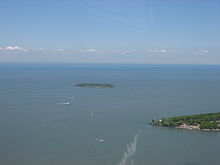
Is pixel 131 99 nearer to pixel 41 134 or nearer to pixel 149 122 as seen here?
pixel 149 122

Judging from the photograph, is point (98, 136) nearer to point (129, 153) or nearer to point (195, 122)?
point (129, 153)

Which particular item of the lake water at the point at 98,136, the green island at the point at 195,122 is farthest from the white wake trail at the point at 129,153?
the green island at the point at 195,122

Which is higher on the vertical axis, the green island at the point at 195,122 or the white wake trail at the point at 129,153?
the green island at the point at 195,122

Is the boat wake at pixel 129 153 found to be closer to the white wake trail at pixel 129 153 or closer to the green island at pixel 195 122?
the white wake trail at pixel 129 153

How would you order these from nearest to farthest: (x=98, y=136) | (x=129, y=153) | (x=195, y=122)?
(x=129, y=153) → (x=98, y=136) → (x=195, y=122)

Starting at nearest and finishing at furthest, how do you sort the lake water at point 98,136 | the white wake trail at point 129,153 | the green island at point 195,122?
the white wake trail at point 129,153
the lake water at point 98,136
the green island at point 195,122

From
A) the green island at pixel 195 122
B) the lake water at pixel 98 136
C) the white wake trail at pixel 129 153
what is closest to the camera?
the white wake trail at pixel 129 153

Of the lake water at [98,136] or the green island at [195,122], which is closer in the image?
the lake water at [98,136]

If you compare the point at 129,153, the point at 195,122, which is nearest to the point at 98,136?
the point at 129,153
